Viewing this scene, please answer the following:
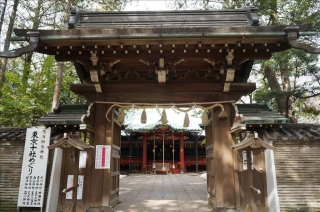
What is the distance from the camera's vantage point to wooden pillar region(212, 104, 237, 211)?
5.12 metres

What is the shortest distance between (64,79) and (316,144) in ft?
32.6

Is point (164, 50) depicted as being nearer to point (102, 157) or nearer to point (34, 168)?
point (102, 157)

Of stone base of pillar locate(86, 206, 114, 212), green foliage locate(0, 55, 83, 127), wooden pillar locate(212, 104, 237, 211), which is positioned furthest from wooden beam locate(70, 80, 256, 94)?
green foliage locate(0, 55, 83, 127)

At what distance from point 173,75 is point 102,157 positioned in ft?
8.36

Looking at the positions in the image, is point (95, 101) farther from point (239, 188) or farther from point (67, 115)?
point (239, 188)

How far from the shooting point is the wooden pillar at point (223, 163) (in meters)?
5.12

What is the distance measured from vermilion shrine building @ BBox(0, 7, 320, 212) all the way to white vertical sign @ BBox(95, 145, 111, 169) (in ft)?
0.36

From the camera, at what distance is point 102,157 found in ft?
17.4

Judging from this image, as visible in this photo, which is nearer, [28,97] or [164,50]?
[164,50]

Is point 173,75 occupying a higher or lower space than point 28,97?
lower

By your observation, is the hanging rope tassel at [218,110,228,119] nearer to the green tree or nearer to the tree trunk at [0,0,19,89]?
→ the green tree

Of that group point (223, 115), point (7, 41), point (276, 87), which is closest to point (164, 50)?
point (223, 115)

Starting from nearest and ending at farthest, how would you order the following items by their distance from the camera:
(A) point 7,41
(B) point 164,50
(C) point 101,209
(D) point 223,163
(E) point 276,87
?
(B) point 164,50 < (C) point 101,209 < (D) point 223,163 < (A) point 7,41 < (E) point 276,87

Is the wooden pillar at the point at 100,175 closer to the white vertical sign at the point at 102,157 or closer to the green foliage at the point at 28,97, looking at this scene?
the white vertical sign at the point at 102,157
